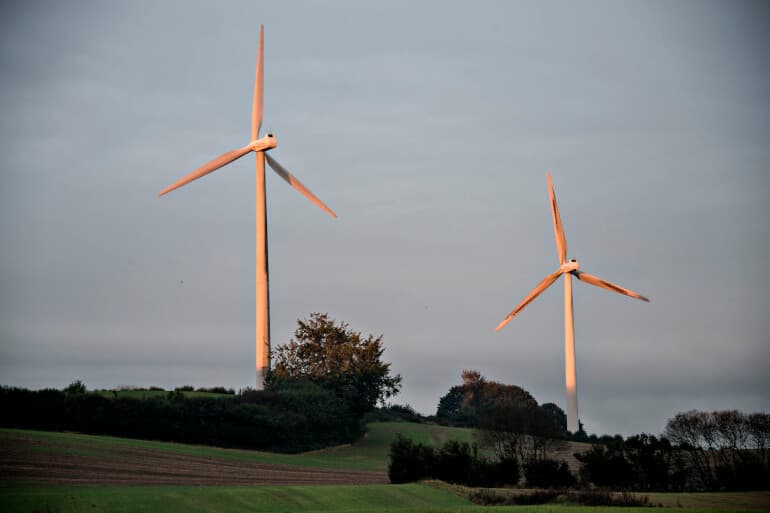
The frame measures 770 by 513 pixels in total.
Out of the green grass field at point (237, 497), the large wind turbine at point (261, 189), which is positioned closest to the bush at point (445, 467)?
the green grass field at point (237, 497)

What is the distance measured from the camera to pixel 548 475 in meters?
65.9

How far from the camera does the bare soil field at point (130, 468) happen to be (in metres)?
50.1

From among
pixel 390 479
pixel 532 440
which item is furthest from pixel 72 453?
pixel 532 440

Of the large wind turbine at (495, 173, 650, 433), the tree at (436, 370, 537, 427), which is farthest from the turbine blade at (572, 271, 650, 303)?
the tree at (436, 370, 537, 427)

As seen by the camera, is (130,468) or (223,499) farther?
(130,468)

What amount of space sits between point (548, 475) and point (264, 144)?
121 feet

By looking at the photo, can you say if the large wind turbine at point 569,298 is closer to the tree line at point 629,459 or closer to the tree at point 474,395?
the tree line at point 629,459

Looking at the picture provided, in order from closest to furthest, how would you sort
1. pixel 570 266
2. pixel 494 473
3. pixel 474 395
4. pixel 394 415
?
1. pixel 494 473
2. pixel 570 266
3. pixel 394 415
4. pixel 474 395

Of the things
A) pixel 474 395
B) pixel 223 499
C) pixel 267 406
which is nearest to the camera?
pixel 223 499

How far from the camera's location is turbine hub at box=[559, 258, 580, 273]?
3892 inches

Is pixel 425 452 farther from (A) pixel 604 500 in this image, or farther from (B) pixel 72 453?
(B) pixel 72 453

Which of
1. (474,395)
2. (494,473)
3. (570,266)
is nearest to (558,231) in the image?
(570,266)

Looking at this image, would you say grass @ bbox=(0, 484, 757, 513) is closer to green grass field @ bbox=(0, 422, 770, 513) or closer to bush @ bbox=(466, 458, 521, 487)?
green grass field @ bbox=(0, 422, 770, 513)

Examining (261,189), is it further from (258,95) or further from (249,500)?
(249,500)
